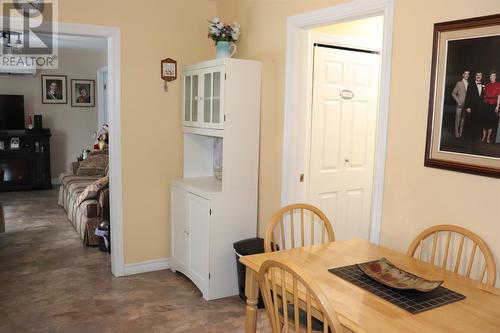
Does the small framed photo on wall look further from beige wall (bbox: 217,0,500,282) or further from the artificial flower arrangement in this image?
beige wall (bbox: 217,0,500,282)

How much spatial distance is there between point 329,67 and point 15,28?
2.40m

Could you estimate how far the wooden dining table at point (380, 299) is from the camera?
5.18 feet

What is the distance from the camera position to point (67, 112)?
8.12 meters

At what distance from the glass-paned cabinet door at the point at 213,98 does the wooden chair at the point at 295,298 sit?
66.7 inches

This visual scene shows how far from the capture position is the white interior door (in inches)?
140

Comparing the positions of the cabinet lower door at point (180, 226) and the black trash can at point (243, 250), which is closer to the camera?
the black trash can at point (243, 250)

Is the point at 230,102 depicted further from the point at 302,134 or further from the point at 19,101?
the point at 19,101

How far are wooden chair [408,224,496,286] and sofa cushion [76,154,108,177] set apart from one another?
195 inches

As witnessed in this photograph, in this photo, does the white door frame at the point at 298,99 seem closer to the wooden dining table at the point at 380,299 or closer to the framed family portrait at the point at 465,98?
the framed family portrait at the point at 465,98

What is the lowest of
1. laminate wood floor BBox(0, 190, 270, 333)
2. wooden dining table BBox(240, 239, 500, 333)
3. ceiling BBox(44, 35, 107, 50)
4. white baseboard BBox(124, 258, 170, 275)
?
laminate wood floor BBox(0, 190, 270, 333)

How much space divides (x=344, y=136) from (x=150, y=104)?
5.47ft

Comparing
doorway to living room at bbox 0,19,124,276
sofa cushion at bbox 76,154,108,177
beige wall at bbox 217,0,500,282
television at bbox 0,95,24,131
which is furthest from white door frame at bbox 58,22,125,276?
television at bbox 0,95,24,131

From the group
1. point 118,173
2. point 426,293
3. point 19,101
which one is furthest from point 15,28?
point 19,101

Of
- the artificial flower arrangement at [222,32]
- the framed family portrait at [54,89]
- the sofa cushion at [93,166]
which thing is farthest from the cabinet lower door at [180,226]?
the framed family portrait at [54,89]
